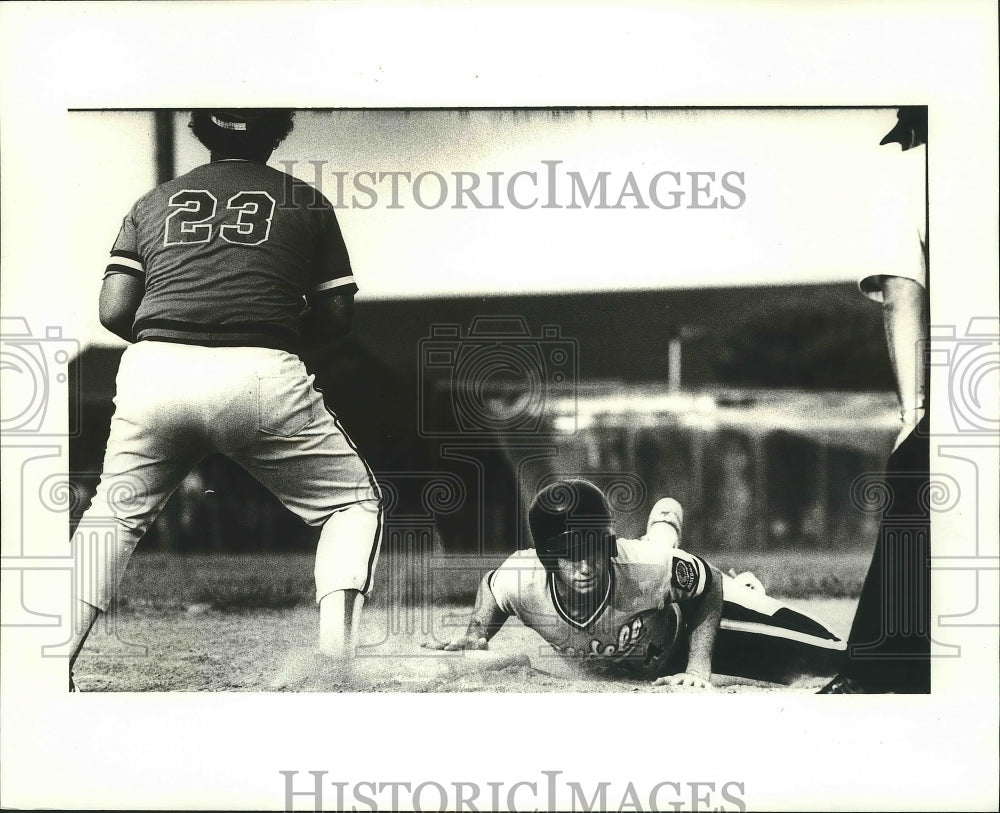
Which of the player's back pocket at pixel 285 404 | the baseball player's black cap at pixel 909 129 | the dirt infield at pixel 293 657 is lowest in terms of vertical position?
the dirt infield at pixel 293 657

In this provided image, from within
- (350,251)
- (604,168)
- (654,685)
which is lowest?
(654,685)

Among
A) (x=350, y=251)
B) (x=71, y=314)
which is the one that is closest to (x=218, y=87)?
(x=350, y=251)

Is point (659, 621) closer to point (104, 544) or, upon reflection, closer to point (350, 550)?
point (350, 550)

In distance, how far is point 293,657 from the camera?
11.9ft

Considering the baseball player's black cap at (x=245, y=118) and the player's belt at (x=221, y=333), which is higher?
the baseball player's black cap at (x=245, y=118)

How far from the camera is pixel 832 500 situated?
3650mm

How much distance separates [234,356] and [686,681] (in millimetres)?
1937

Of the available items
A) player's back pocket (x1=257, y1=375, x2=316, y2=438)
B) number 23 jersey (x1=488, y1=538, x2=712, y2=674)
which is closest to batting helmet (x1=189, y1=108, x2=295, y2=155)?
player's back pocket (x1=257, y1=375, x2=316, y2=438)

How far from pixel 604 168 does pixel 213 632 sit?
2120mm

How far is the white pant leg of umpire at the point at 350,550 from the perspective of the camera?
11.9ft

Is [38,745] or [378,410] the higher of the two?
[378,410]

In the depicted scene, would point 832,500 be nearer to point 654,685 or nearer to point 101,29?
point 654,685

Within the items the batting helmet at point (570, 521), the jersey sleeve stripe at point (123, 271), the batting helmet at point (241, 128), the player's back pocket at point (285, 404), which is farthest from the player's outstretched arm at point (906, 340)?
the jersey sleeve stripe at point (123, 271)

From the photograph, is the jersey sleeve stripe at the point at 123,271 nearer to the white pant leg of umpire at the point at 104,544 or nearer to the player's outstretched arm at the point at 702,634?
the white pant leg of umpire at the point at 104,544
